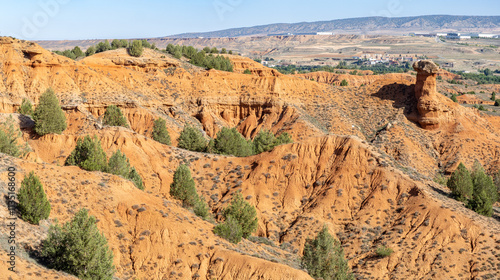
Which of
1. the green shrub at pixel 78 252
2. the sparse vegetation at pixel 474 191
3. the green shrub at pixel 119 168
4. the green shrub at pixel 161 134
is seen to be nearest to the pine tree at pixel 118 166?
the green shrub at pixel 119 168

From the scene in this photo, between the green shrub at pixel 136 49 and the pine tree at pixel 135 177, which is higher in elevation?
the green shrub at pixel 136 49

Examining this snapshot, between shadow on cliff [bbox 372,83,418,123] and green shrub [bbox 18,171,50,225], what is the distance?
232 ft

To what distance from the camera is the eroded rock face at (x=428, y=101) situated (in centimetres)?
8756

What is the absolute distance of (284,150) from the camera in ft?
194

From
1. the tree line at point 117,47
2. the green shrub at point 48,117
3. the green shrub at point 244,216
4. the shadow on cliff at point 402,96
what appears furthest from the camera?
the tree line at point 117,47

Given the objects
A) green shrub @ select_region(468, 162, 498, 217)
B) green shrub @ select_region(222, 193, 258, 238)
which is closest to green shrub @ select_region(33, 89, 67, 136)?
green shrub @ select_region(222, 193, 258, 238)

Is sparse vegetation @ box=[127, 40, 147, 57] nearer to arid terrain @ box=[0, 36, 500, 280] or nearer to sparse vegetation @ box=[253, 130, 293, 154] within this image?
arid terrain @ box=[0, 36, 500, 280]

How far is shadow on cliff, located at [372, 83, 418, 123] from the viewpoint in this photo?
90.4 metres

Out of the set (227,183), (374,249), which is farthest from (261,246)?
(227,183)

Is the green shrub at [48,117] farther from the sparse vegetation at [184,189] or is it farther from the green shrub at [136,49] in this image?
the green shrub at [136,49]

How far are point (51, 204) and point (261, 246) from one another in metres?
16.5

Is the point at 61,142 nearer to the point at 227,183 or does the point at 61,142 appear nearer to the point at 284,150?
the point at 227,183

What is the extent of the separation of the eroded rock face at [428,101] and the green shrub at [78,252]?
70507 millimetres

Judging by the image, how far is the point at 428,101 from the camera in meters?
87.8
